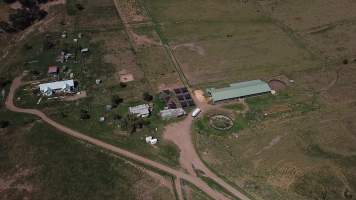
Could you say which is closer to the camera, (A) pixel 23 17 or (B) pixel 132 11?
(A) pixel 23 17

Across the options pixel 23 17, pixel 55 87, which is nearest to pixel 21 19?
pixel 23 17

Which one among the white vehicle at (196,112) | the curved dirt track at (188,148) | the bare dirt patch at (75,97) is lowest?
the curved dirt track at (188,148)

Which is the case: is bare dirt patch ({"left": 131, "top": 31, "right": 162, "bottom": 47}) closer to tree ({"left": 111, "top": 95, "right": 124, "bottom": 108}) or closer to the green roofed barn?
tree ({"left": 111, "top": 95, "right": 124, "bottom": 108})

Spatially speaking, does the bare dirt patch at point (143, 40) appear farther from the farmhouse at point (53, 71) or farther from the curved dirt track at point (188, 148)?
the curved dirt track at point (188, 148)

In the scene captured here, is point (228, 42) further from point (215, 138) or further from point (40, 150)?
point (40, 150)

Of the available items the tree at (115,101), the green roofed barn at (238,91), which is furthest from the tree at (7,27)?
the green roofed barn at (238,91)

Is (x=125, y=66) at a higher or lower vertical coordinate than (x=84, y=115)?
higher

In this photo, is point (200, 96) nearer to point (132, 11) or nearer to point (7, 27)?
point (132, 11)

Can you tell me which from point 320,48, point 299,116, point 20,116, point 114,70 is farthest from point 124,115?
point 320,48
